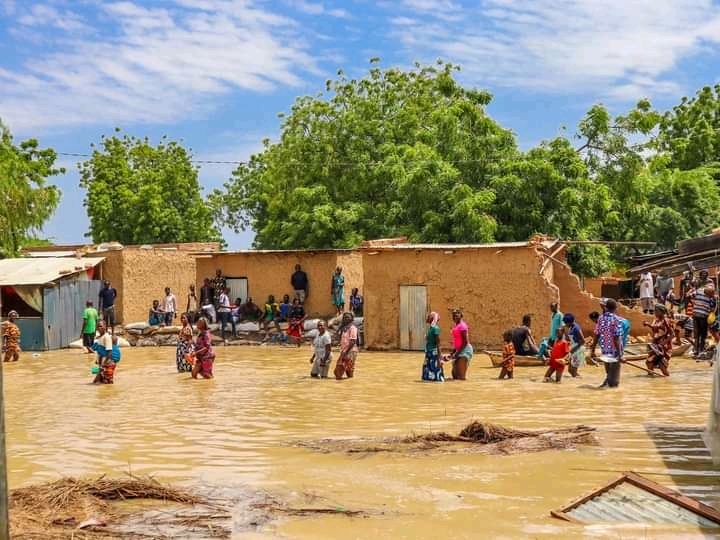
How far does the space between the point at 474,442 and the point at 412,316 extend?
1463 cm

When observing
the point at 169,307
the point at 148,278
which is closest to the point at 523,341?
the point at 169,307

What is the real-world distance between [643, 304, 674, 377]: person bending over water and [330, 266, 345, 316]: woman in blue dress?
11558 mm

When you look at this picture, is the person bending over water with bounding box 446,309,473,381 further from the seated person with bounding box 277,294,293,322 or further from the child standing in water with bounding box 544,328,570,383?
the seated person with bounding box 277,294,293,322

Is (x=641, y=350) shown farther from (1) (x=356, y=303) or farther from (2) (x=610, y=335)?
(1) (x=356, y=303)

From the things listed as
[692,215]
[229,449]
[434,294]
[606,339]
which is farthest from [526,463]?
[692,215]

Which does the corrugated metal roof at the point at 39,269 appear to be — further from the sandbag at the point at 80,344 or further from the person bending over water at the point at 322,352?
the person bending over water at the point at 322,352

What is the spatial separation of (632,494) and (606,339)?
7.82 metres

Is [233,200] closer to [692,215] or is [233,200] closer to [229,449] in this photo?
[692,215]

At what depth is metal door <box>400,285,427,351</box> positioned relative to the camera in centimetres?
2547

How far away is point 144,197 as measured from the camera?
50.8 m

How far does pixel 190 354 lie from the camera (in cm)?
2061

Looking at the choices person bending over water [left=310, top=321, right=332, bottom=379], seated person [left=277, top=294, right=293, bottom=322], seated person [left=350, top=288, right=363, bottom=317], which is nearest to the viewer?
person bending over water [left=310, top=321, right=332, bottom=379]

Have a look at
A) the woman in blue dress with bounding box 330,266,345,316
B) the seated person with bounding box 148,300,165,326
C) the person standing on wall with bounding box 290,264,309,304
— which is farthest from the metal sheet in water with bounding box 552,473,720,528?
the seated person with bounding box 148,300,165,326

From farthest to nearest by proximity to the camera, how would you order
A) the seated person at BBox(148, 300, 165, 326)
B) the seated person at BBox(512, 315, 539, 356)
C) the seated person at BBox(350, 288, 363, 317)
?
the seated person at BBox(148, 300, 165, 326)
the seated person at BBox(350, 288, 363, 317)
the seated person at BBox(512, 315, 539, 356)
